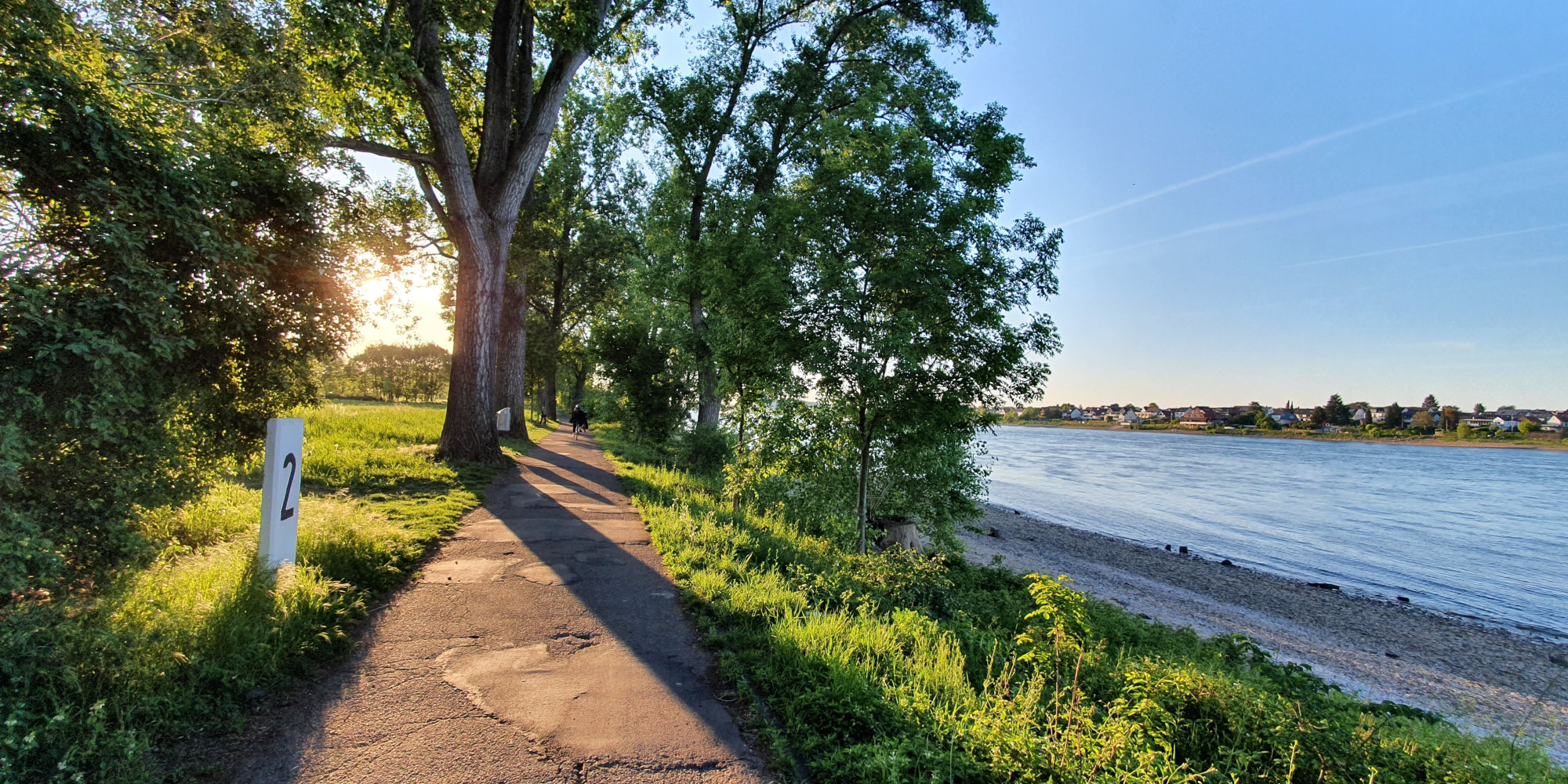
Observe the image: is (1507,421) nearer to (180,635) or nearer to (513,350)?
(513,350)

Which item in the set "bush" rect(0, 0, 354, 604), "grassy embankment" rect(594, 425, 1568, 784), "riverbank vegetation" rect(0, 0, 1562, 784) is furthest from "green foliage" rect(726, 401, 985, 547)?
"bush" rect(0, 0, 354, 604)

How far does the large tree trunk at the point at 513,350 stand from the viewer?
14977 mm

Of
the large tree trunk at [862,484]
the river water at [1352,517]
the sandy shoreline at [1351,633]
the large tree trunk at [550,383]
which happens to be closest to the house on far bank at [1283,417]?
the river water at [1352,517]

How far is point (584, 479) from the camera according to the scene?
1140 centimetres

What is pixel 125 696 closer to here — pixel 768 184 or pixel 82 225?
pixel 82 225

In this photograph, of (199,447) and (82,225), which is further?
(199,447)

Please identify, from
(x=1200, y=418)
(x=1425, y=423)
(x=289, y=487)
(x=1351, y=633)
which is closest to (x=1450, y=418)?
(x=1425, y=423)

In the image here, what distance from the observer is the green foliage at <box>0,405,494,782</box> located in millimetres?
2213

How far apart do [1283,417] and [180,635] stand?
5573 inches

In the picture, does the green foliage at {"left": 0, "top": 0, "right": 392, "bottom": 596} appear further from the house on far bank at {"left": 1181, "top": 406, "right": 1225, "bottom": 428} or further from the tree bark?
the house on far bank at {"left": 1181, "top": 406, "right": 1225, "bottom": 428}

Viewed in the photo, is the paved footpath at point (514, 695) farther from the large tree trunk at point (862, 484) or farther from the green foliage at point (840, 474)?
the large tree trunk at point (862, 484)

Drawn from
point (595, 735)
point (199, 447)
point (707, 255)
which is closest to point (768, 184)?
point (707, 255)

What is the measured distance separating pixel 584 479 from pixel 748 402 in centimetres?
472

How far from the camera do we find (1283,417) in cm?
10650
